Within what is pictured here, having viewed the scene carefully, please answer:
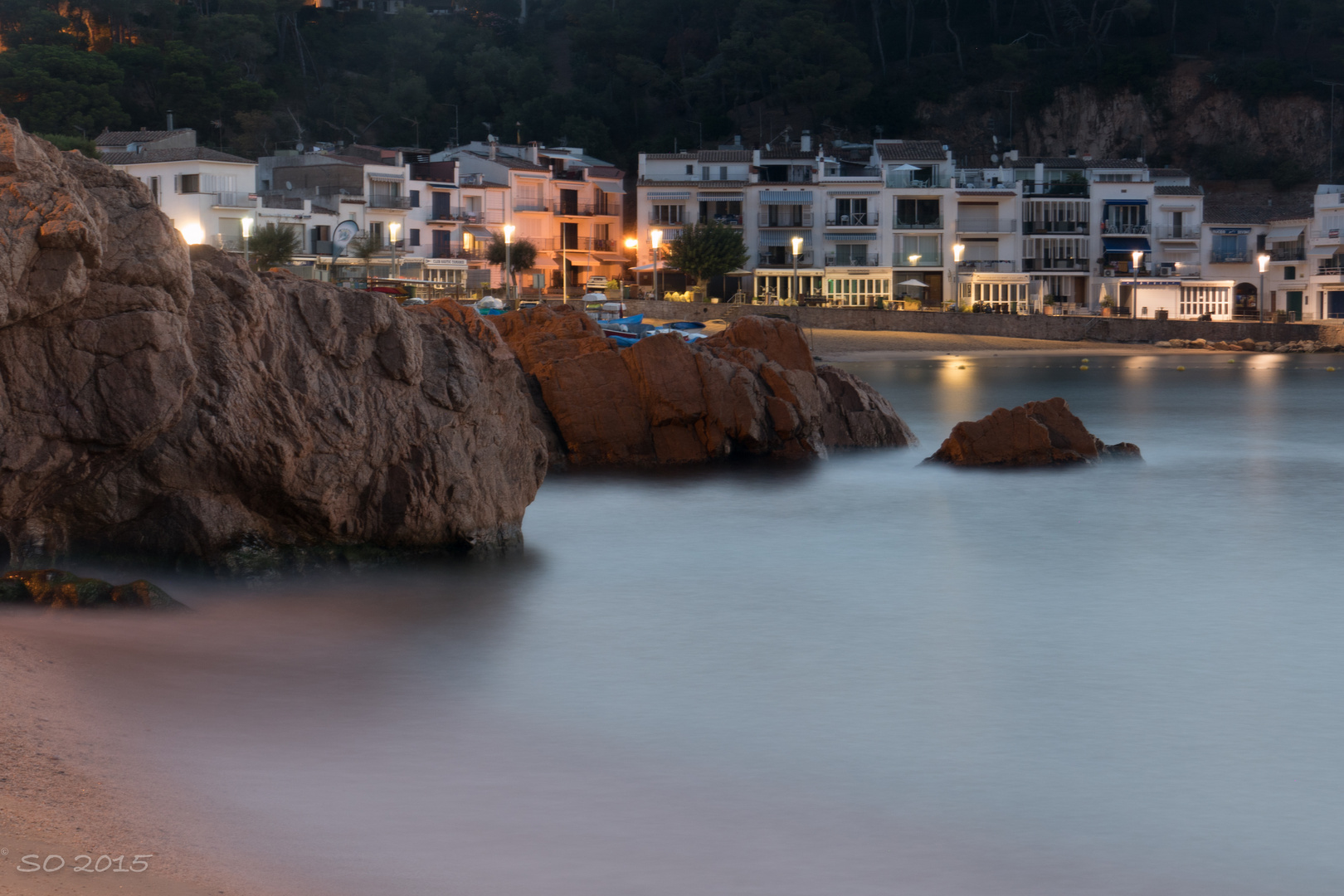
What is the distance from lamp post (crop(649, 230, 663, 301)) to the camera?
70.3 meters

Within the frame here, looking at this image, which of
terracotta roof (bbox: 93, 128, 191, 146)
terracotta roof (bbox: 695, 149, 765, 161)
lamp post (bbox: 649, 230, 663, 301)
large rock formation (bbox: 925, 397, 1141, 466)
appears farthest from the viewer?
terracotta roof (bbox: 695, 149, 765, 161)

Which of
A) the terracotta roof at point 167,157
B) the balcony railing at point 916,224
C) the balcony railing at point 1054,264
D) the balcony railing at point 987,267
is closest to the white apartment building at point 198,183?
the terracotta roof at point 167,157

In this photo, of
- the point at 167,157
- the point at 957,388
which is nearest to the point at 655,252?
the point at 167,157

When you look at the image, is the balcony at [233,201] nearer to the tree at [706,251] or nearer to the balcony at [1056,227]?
the tree at [706,251]

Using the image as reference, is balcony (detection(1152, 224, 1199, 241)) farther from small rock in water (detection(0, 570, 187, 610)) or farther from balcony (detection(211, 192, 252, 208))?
small rock in water (detection(0, 570, 187, 610))

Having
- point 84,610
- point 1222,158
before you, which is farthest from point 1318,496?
point 1222,158

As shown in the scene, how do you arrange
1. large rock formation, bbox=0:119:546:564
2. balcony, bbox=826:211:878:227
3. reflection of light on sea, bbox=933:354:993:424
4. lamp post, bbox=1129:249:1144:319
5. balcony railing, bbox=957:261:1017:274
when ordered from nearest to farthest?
large rock formation, bbox=0:119:546:564, reflection of light on sea, bbox=933:354:993:424, lamp post, bbox=1129:249:1144:319, balcony, bbox=826:211:878:227, balcony railing, bbox=957:261:1017:274

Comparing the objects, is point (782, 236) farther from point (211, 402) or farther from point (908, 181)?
A: point (211, 402)

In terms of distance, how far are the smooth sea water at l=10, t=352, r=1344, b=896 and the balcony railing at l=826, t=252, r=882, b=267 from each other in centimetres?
5938

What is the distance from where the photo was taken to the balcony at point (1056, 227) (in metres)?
79.4

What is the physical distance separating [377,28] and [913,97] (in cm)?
4233

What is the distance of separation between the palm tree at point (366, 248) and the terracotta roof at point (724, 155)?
20.3m

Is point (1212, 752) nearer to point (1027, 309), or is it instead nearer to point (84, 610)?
point (84, 610)

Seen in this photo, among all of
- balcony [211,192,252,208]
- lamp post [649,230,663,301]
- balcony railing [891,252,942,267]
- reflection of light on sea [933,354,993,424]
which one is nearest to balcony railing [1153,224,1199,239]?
balcony railing [891,252,942,267]
